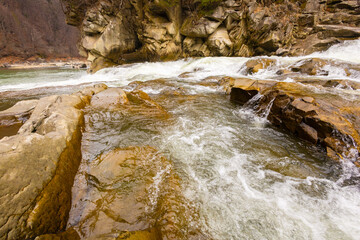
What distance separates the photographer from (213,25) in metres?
12.5

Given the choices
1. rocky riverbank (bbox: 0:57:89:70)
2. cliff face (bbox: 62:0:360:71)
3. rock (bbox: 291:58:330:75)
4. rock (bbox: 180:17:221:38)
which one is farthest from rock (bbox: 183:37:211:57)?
rocky riverbank (bbox: 0:57:89:70)

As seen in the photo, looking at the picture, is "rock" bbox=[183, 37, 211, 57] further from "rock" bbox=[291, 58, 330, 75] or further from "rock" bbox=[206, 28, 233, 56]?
"rock" bbox=[291, 58, 330, 75]

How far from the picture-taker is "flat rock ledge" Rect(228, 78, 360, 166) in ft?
8.41

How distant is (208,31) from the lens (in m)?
12.6

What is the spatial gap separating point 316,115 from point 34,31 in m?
65.2

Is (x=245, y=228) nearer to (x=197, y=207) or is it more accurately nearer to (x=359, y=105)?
(x=197, y=207)

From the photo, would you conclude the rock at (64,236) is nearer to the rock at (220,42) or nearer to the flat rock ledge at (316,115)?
the flat rock ledge at (316,115)

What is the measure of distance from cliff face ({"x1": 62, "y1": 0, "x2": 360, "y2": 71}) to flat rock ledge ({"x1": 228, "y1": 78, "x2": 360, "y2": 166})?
10.0 meters

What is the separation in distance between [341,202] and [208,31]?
13.4m

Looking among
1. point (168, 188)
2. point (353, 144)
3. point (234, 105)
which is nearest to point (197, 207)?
point (168, 188)

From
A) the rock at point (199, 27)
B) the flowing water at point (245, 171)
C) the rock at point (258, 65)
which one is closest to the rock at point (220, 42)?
the rock at point (199, 27)

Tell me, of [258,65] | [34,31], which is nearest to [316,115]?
[258,65]

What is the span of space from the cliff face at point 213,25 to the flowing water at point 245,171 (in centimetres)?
989

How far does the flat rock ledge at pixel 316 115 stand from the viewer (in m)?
2.56
